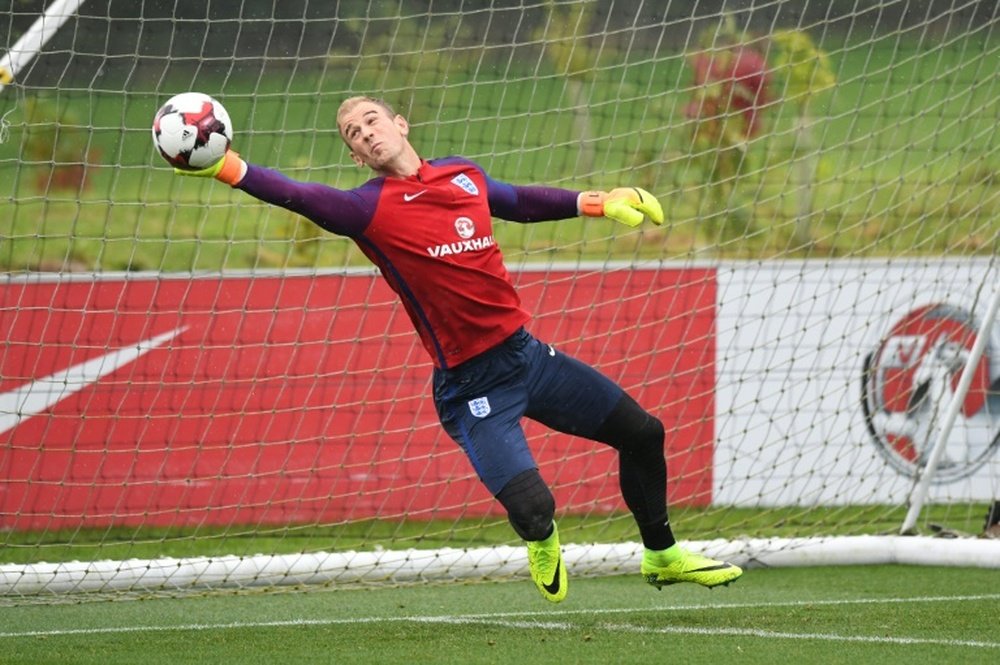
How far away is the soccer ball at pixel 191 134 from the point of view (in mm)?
5438

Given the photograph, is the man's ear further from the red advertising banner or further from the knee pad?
the red advertising banner

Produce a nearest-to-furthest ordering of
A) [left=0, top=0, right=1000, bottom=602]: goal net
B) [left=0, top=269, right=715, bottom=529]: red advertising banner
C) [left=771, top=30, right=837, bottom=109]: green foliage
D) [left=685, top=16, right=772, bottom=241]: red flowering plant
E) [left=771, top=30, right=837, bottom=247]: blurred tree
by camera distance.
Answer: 1. [left=771, top=30, right=837, bottom=247]: blurred tree
2. [left=0, top=0, right=1000, bottom=602]: goal net
3. [left=0, top=269, right=715, bottom=529]: red advertising banner
4. [left=771, top=30, right=837, bottom=109]: green foliage
5. [left=685, top=16, right=772, bottom=241]: red flowering plant

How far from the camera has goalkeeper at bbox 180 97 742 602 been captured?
19.2 feet

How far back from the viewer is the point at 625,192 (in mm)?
6199

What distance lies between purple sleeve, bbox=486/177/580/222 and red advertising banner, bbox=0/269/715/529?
9.62 ft

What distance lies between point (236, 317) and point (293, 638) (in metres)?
3.86

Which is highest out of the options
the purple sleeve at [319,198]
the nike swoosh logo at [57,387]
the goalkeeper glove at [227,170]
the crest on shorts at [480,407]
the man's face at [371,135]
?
the man's face at [371,135]

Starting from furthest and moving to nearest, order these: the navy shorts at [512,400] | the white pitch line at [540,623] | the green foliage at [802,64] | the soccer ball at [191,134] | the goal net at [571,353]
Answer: the green foliage at [802,64], the goal net at [571,353], the white pitch line at [540,623], the navy shorts at [512,400], the soccer ball at [191,134]

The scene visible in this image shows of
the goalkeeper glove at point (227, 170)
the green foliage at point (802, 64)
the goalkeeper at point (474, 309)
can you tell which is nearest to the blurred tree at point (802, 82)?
the green foliage at point (802, 64)

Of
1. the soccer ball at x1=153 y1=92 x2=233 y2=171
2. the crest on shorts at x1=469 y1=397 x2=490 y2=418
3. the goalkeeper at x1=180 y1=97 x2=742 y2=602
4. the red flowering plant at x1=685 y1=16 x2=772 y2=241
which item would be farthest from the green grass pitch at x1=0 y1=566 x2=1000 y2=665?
the red flowering plant at x1=685 y1=16 x2=772 y2=241

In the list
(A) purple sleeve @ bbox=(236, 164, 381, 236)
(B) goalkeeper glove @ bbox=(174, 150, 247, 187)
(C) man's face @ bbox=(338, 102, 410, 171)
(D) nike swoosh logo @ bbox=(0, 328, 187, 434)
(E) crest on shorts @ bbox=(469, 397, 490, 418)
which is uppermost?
(C) man's face @ bbox=(338, 102, 410, 171)

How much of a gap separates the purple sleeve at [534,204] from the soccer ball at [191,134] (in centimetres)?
122

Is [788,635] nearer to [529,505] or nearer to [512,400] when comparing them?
[529,505]

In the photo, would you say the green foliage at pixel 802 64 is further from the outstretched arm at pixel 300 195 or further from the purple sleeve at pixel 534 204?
the outstretched arm at pixel 300 195
